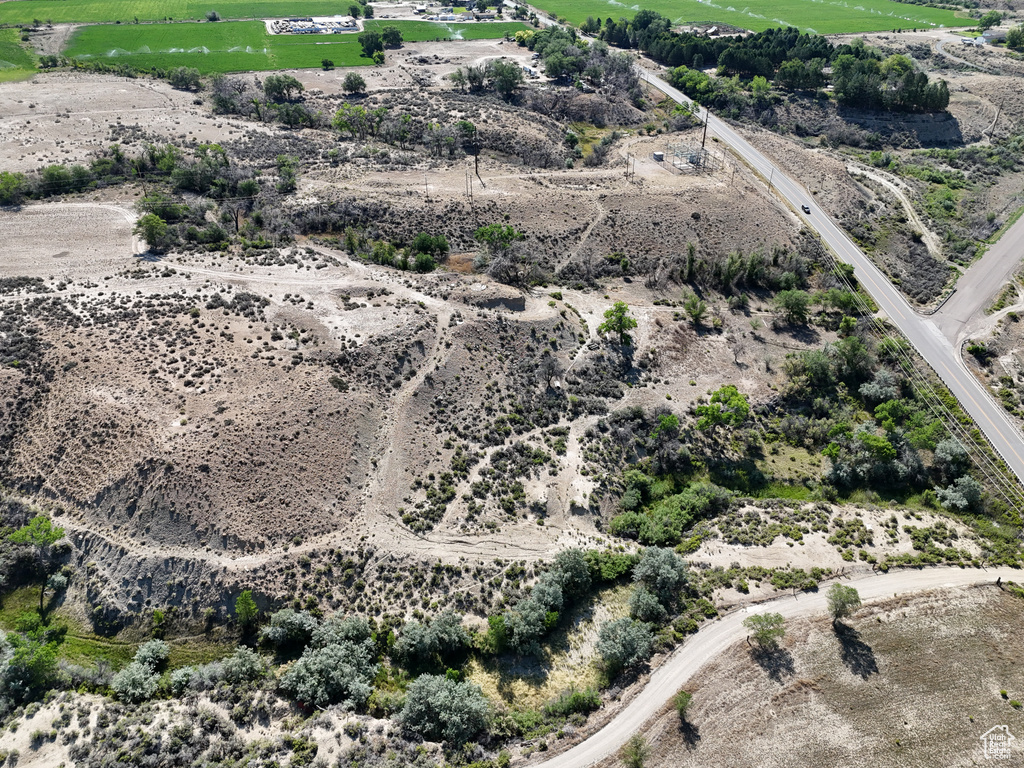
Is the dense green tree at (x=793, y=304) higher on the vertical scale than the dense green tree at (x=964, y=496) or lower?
higher

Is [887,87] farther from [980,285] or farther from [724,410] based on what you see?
[724,410]

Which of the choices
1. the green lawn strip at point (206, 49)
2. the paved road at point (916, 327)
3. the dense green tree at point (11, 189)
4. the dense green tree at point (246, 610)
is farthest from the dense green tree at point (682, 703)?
the green lawn strip at point (206, 49)

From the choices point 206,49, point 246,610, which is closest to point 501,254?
point 246,610

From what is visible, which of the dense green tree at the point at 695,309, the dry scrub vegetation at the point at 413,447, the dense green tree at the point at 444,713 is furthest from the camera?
the dense green tree at the point at 695,309

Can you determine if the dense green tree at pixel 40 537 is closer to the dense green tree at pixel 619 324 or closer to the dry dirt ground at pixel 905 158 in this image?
the dense green tree at pixel 619 324

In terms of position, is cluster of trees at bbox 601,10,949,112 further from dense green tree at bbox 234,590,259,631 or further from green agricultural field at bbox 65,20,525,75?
dense green tree at bbox 234,590,259,631

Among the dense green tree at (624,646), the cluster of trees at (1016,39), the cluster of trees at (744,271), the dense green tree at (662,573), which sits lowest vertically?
the dense green tree at (624,646)
